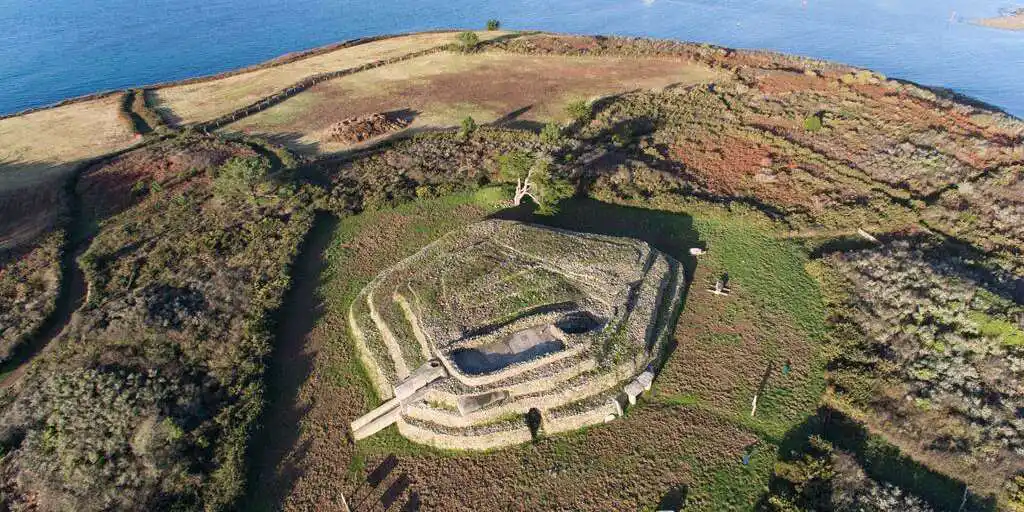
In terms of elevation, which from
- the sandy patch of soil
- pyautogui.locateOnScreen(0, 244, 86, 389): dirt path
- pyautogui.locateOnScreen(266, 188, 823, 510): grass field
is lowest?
pyautogui.locateOnScreen(266, 188, 823, 510): grass field

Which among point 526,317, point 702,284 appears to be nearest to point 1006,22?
point 702,284

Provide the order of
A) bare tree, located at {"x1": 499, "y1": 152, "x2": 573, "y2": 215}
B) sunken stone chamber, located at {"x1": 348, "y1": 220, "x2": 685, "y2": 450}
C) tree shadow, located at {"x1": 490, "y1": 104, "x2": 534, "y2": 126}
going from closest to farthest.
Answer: sunken stone chamber, located at {"x1": 348, "y1": 220, "x2": 685, "y2": 450} < bare tree, located at {"x1": 499, "y1": 152, "x2": 573, "y2": 215} < tree shadow, located at {"x1": 490, "y1": 104, "x2": 534, "y2": 126}

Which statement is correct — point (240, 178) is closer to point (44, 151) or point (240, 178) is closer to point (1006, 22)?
point (44, 151)

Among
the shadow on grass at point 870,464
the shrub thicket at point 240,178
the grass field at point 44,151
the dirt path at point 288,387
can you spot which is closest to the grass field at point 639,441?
the dirt path at point 288,387

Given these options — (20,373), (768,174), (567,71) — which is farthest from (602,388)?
(567,71)

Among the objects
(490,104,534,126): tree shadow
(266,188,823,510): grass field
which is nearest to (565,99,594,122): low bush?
(490,104,534,126): tree shadow

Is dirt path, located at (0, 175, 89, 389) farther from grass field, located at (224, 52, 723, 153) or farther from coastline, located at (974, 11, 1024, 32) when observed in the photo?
coastline, located at (974, 11, 1024, 32)

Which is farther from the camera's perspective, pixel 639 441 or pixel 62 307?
pixel 62 307
